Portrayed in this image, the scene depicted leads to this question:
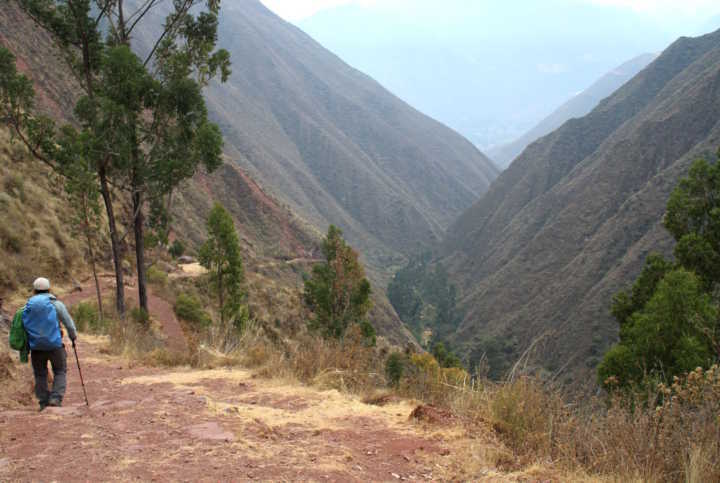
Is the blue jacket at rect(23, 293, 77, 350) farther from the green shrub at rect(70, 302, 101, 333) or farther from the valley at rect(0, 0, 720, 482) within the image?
the green shrub at rect(70, 302, 101, 333)

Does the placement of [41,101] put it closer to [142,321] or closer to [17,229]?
[17,229]

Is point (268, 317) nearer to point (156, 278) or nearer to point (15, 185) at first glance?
point (156, 278)

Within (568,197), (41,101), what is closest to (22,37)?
(41,101)

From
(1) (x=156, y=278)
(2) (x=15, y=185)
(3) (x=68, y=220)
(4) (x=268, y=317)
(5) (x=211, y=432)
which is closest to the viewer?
(5) (x=211, y=432)

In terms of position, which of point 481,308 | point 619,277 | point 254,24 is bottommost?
point 481,308

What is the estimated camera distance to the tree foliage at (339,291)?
86.7ft

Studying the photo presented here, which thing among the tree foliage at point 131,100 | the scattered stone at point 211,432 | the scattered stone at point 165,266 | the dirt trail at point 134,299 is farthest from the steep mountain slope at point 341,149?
the scattered stone at point 211,432

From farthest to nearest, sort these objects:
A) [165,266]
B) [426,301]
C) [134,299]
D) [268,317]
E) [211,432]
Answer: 1. [426,301]
2. [268,317]
3. [165,266]
4. [134,299]
5. [211,432]

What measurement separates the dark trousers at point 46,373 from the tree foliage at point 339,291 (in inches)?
762

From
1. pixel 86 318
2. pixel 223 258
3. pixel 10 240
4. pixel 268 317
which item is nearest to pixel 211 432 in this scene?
pixel 86 318

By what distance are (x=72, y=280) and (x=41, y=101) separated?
32.4 m

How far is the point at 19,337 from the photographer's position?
5559mm

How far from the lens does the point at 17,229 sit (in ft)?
58.9

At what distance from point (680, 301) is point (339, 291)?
15.4 m
